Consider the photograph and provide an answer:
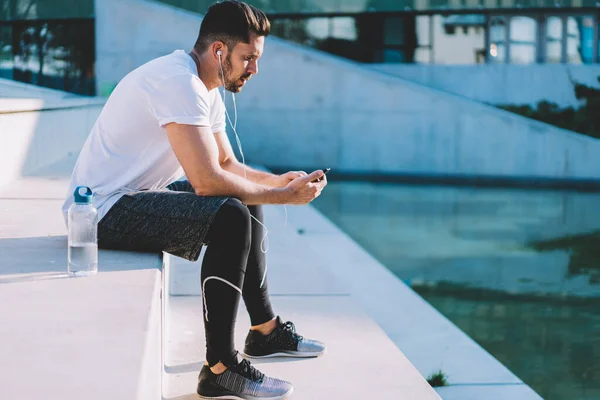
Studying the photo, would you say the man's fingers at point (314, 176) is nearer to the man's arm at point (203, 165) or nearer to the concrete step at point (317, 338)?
the man's arm at point (203, 165)

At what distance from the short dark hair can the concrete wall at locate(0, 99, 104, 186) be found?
2662mm

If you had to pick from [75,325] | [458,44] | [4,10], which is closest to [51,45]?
[4,10]

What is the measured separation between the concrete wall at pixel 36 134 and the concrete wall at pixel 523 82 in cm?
1145

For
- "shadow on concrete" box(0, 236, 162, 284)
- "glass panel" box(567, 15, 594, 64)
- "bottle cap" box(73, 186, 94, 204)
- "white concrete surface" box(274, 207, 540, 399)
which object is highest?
"glass panel" box(567, 15, 594, 64)

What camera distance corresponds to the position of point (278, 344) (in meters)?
3.69

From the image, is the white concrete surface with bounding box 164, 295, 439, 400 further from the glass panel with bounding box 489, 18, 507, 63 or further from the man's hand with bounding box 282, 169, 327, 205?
the glass panel with bounding box 489, 18, 507, 63

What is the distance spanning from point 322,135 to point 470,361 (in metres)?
11.5

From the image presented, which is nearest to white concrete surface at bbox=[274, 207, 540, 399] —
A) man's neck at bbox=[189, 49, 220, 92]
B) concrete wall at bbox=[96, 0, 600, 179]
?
man's neck at bbox=[189, 49, 220, 92]

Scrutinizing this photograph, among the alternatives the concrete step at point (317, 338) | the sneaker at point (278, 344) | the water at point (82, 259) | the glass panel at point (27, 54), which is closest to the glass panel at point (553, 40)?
the glass panel at point (27, 54)

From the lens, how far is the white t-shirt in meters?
3.15

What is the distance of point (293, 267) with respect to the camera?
583 cm

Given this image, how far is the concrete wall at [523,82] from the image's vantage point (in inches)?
718

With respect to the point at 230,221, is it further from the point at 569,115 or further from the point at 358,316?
the point at 569,115

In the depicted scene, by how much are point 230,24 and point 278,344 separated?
1.40m
